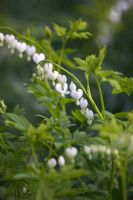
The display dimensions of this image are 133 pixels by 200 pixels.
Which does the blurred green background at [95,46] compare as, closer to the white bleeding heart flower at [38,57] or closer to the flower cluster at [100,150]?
the white bleeding heart flower at [38,57]

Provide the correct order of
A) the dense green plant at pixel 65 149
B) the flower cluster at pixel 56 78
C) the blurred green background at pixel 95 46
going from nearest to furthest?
1. the dense green plant at pixel 65 149
2. the flower cluster at pixel 56 78
3. the blurred green background at pixel 95 46

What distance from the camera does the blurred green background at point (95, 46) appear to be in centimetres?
274

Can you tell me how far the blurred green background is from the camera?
2736mm

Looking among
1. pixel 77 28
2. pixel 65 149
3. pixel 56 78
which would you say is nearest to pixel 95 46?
pixel 77 28

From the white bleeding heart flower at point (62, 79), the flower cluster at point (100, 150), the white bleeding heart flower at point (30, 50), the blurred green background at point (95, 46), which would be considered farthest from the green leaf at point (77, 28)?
the blurred green background at point (95, 46)

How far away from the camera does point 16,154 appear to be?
1.07m

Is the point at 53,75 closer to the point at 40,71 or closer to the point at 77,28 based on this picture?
the point at 40,71

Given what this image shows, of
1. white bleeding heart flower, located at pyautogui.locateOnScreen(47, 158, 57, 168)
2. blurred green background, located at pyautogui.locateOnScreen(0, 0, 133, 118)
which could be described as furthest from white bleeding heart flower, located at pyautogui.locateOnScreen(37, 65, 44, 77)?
blurred green background, located at pyautogui.locateOnScreen(0, 0, 133, 118)

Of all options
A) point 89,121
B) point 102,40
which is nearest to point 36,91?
point 89,121

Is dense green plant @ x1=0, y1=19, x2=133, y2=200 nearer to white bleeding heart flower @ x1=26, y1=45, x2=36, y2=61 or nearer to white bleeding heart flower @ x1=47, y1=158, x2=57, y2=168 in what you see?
white bleeding heart flower @ x1=47, y1=158, x2=57, y2=168

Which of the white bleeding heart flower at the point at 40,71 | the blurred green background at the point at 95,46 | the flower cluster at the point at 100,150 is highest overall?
the blurred green background at the point at 95,46

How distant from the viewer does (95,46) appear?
288cm

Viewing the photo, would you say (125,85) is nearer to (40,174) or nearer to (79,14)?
(40,174)

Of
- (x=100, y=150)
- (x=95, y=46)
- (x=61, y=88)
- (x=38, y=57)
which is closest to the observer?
(x=100, y=150)
